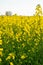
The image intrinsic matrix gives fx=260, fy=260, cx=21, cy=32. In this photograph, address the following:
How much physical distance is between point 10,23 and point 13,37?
12.7 feet

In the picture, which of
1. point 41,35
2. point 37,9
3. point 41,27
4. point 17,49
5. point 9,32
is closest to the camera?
point 17,49

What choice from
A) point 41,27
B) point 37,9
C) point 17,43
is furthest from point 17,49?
point 37,9

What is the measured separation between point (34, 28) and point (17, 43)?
2895 mm

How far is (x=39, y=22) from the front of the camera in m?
8.62

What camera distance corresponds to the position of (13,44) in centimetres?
614

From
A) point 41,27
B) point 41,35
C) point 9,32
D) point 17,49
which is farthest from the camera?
point 41,27

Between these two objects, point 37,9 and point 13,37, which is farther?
point 37,9

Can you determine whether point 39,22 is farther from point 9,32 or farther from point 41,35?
point 9,32

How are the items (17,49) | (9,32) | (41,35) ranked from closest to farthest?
(17,49) → (9,32) → (41,35)

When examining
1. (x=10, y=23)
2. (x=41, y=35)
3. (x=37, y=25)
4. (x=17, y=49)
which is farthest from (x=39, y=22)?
(x=17, y=49)

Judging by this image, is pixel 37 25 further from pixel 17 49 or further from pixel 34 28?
pixel 17 49

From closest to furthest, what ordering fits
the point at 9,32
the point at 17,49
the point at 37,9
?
the point at 17,49 → the point at 9,32 → the point at 37,9

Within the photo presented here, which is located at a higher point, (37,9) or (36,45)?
(37,9)

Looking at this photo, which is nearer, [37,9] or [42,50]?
[42,50]
